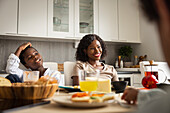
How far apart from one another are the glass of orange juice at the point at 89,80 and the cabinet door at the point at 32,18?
89.6 inches

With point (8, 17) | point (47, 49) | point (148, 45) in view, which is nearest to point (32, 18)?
point (8, 17)

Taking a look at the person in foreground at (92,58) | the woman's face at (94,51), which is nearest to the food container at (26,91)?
the person in foreground at (92,58)

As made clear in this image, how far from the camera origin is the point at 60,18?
3.33 meters

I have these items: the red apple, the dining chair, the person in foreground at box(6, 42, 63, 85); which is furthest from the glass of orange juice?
the dining chair

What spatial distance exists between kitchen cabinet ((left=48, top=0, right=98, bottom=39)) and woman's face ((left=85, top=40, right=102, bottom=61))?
1106mm

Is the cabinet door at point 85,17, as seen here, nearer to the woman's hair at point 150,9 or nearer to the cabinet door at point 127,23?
the cabinet door at point 127,23

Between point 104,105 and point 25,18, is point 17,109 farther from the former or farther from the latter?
point 25,18

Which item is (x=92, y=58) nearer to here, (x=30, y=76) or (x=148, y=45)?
(x=30, y=76)

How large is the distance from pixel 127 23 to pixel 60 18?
4.35 feet

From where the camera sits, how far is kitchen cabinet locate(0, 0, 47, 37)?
2.96 meters

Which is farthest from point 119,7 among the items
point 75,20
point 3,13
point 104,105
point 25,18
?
point 104,105

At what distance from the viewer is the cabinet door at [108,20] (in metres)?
3.56

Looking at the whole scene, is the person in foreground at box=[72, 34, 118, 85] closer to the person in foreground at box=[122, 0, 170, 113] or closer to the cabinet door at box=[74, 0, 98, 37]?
the cabinet door at box=[74, 0, 98, 37]

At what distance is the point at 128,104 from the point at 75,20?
2775 mm
